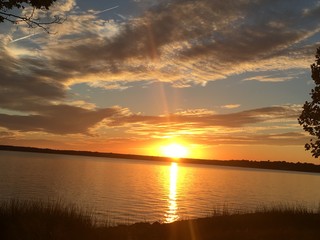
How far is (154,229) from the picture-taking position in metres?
22.0

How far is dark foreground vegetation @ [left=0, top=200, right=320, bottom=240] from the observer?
17188 millimetres

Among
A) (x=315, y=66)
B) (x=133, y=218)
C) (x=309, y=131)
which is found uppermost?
(x=315, y=66)

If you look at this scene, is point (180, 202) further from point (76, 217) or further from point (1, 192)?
point (76, 217)

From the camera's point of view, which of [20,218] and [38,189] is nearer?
[20,218]

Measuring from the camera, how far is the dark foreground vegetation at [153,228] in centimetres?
1719

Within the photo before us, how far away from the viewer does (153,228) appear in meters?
22.4

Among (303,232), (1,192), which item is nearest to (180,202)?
(1,192)

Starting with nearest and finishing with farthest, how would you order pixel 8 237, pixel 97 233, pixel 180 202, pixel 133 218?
pixel 8 237 → pixel 97 233 → pixel 133 218 → pixel 180 202

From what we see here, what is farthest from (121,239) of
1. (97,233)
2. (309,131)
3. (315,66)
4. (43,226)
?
(315,66)

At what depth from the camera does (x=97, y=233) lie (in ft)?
60.0

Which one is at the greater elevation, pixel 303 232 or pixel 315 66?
pixel 315 66

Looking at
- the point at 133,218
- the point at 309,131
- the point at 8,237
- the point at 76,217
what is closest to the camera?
the point at 8,237

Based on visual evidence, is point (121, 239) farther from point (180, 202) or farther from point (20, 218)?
point (180, 202)

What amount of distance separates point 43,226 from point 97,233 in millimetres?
2529
